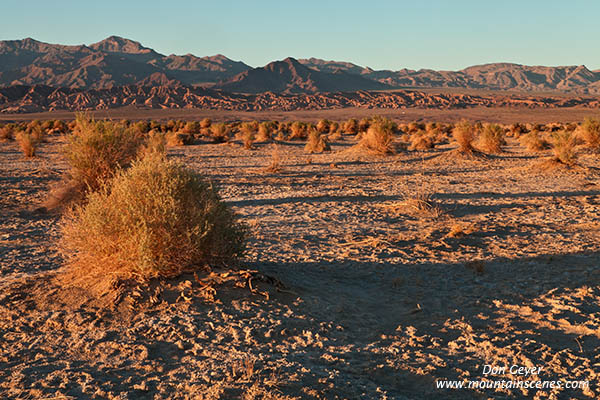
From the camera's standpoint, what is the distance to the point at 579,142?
19922mm

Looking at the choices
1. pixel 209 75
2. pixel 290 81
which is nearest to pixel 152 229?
pixel 290 81

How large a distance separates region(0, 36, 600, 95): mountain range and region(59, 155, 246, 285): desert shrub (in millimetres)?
103139

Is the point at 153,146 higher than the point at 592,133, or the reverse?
the point at 592,133

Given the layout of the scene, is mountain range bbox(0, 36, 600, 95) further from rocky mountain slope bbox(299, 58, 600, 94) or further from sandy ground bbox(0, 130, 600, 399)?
sandy ground bbox(0, 130, 600, 399)

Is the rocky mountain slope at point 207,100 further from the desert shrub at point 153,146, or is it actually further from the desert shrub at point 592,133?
the desert shrub at point 592,133

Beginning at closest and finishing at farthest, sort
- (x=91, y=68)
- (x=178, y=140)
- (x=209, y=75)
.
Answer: (x=178, y=140)
(x=91, y=68)
(x=209, y=75)

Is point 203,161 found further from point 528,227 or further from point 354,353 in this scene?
point 354,353

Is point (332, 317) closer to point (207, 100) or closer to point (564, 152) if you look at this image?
point (564, 152)

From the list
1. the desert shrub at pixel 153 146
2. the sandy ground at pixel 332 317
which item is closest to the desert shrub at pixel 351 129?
the desert shrub at pixel 153 146

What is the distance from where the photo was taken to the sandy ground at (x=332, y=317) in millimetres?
3555

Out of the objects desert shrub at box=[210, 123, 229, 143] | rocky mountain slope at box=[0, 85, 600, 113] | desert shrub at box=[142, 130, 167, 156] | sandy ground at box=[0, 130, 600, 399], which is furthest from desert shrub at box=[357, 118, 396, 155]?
rocky mountain slope at box=[0, 85, 600, 113]

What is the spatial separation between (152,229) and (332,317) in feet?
6.12

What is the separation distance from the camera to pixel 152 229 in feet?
15.4

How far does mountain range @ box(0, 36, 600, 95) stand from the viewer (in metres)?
121
